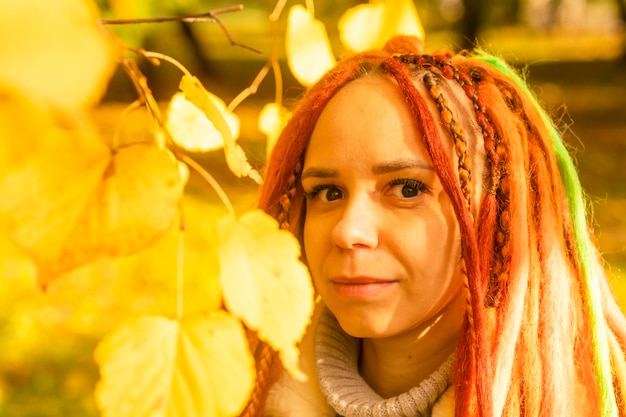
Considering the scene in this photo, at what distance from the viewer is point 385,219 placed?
37.1 inches

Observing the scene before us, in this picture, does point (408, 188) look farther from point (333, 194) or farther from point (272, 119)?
point (272, 119)

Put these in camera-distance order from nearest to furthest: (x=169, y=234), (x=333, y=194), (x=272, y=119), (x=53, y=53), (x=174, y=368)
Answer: (x=53, y=53) < (x=174, y=368) < (x=333, y=194) < (x=272, y=119) < (x=169, y=234)

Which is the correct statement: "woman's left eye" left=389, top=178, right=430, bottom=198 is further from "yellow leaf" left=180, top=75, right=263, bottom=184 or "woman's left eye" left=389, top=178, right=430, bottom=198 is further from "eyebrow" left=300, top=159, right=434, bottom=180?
"yellow leaf" left=180, top=75, right=263, bottom=184

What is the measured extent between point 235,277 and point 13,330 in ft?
11.4

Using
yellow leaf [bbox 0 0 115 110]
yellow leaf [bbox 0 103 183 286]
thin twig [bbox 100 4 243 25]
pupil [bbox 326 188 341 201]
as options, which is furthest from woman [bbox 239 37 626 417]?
yellow leaf [bbox 0 0 115 110]

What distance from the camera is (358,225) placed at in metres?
0.91

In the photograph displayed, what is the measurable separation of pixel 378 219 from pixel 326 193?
0.34 feet

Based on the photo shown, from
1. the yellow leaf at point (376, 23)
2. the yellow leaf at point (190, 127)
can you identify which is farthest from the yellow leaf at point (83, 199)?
the yellow leaf at point (376, 23)

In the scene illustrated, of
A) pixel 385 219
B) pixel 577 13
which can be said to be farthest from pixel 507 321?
pixel 577 13

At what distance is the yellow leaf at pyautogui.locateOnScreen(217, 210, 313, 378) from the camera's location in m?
0.50

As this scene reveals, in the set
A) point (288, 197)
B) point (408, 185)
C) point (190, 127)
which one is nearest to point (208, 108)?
point (190, 127)

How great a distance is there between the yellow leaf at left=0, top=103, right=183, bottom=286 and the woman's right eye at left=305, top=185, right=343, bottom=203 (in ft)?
1.77

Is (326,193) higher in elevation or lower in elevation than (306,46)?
lower

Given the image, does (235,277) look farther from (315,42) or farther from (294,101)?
(294,101)
